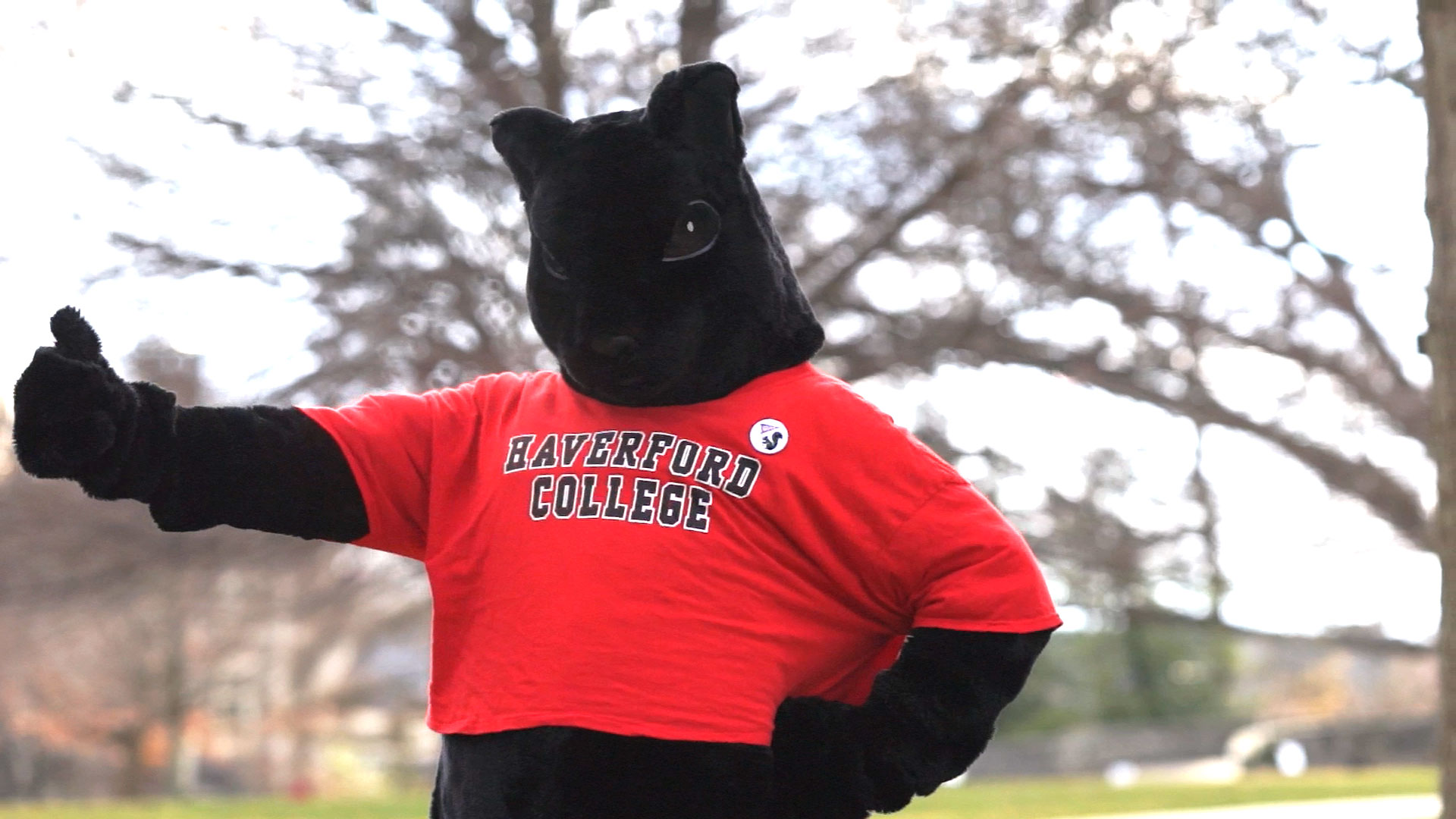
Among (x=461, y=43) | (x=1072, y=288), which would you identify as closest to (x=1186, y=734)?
(x=1072, y=288)

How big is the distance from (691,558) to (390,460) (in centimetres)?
55

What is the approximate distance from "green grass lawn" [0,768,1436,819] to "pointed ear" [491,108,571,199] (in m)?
5.89

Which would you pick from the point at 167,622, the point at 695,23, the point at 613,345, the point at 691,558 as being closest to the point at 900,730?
the point at 691,558

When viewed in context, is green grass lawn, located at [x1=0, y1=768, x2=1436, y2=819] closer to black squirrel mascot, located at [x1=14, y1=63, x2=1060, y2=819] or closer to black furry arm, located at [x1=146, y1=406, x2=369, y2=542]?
black squirrel mascot, located at [x1=14, y1=63, x2=1060, y2=819]

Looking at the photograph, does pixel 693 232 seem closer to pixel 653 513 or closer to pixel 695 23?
pixel 653 513

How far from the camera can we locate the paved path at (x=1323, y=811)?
7977 millimetres

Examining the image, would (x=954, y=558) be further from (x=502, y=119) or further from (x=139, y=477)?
(x=139, y=477)

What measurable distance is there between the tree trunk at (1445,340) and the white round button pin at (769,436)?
182cm

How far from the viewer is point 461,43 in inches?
361

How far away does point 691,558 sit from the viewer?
8.00ft

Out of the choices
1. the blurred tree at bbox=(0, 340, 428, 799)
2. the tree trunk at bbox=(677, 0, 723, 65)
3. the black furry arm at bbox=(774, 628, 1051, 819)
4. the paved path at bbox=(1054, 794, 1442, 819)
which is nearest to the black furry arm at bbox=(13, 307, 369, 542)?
the black furry arm at bbox=(774, 628, 1051, 819)

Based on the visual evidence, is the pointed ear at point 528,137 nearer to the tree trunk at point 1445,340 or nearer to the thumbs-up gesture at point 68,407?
the thumbs-up gesture at point 68,407

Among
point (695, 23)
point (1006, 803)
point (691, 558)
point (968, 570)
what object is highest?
point (691, 558)

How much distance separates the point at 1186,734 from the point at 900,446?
67.5 ft
